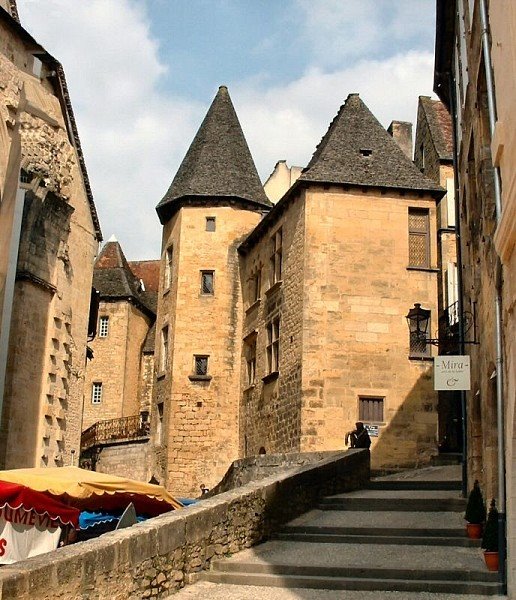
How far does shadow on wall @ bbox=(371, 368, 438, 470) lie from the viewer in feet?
69.1

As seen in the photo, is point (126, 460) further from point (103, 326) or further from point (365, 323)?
point (365, 323)

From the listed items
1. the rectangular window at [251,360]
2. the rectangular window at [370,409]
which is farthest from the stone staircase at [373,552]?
the rectangular window at [251,360]

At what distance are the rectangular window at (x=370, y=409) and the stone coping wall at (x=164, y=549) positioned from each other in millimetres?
7690

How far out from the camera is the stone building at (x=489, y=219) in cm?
790

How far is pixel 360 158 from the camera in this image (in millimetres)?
24094

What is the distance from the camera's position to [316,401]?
2144cm

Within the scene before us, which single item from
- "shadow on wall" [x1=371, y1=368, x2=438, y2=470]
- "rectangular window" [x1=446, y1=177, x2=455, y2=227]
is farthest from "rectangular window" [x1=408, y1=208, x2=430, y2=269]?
"rectangular window" [x1=446, y1=177, x2=455, y2=227]

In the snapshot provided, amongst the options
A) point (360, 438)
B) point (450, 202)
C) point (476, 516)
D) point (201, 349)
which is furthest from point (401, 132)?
point (476, 516)

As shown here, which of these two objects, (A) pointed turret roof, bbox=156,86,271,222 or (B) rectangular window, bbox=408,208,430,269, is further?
(A) pointed turret roof, bbox=156,86,271,222

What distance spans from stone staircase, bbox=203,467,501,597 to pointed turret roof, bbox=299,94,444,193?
10663 mm

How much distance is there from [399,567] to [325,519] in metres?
3.13

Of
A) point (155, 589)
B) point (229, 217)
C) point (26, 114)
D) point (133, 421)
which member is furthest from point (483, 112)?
point (133, 421)

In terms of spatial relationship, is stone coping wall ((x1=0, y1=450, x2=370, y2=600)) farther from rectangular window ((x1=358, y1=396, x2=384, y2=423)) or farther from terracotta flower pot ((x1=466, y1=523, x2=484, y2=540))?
rectangular window ((x1=358, y1=396, x2=384, y2=423))

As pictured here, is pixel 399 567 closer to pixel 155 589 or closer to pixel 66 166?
pixel 155 589
